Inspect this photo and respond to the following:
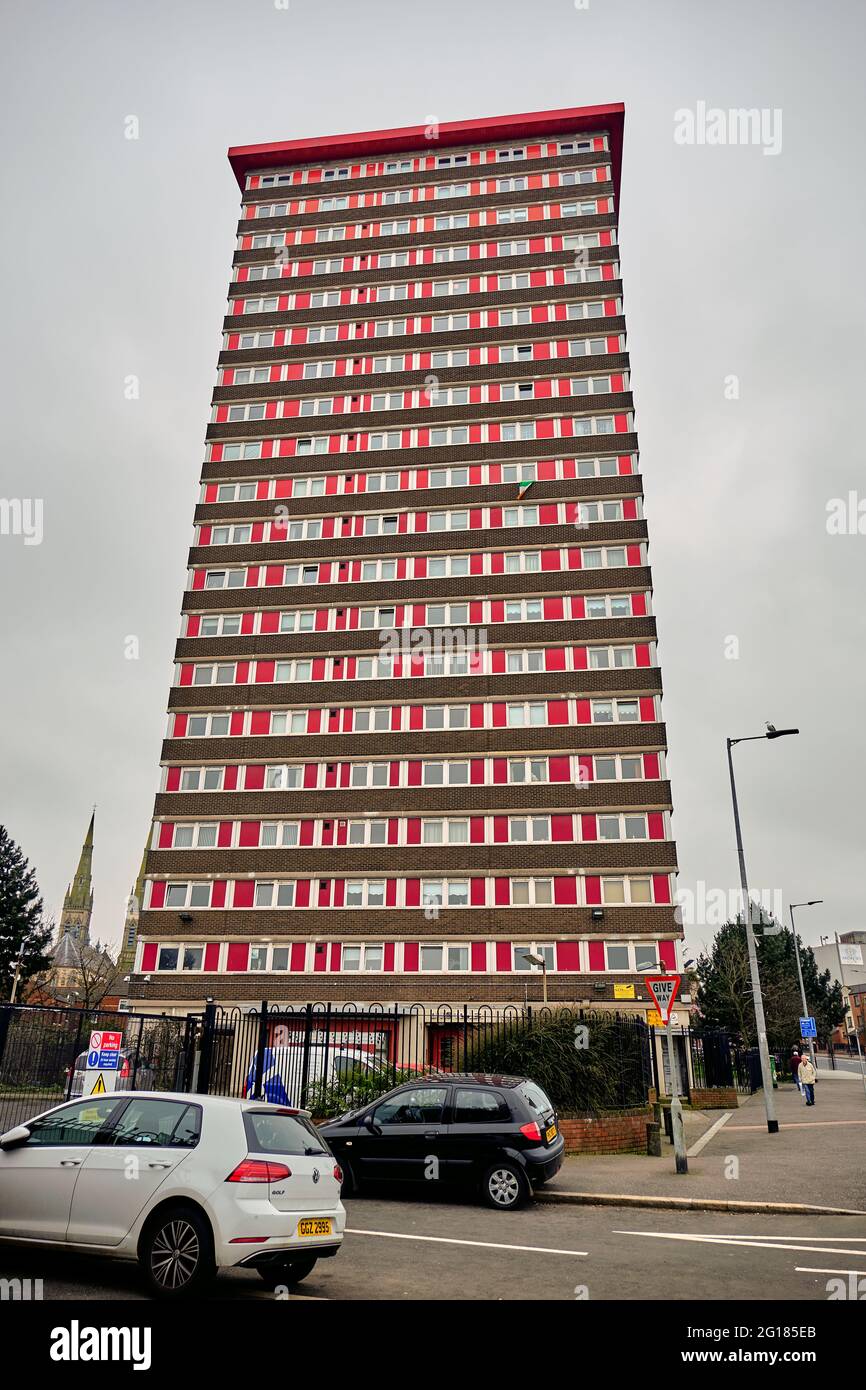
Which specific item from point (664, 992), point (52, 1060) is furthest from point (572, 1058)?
point (52, 1060)

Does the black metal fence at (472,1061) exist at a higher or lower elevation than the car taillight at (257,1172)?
higher

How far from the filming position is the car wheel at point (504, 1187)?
12.9m

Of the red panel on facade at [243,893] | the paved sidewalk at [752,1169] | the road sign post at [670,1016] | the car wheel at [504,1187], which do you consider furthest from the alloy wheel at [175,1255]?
the red panel on facade at [243,893]

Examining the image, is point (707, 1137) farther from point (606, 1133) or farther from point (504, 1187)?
point (504, 1187)

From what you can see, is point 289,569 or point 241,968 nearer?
point 241,968

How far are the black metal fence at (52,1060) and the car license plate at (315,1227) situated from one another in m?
7.77

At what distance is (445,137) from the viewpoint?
54375 mm

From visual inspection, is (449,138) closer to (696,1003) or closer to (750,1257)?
(696,1003)

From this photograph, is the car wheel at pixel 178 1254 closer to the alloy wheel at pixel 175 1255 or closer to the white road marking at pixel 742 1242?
the alloy wheel at pixel 175 1255

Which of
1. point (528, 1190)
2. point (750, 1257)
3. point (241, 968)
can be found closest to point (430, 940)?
point (241, 968)

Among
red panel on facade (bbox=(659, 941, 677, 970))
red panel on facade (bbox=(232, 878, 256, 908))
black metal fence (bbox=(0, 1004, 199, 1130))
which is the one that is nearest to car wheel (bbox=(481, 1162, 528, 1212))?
black metal fence (bbox=(0, 1004, 199, 1130))

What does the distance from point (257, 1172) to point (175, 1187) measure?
0.64 m
